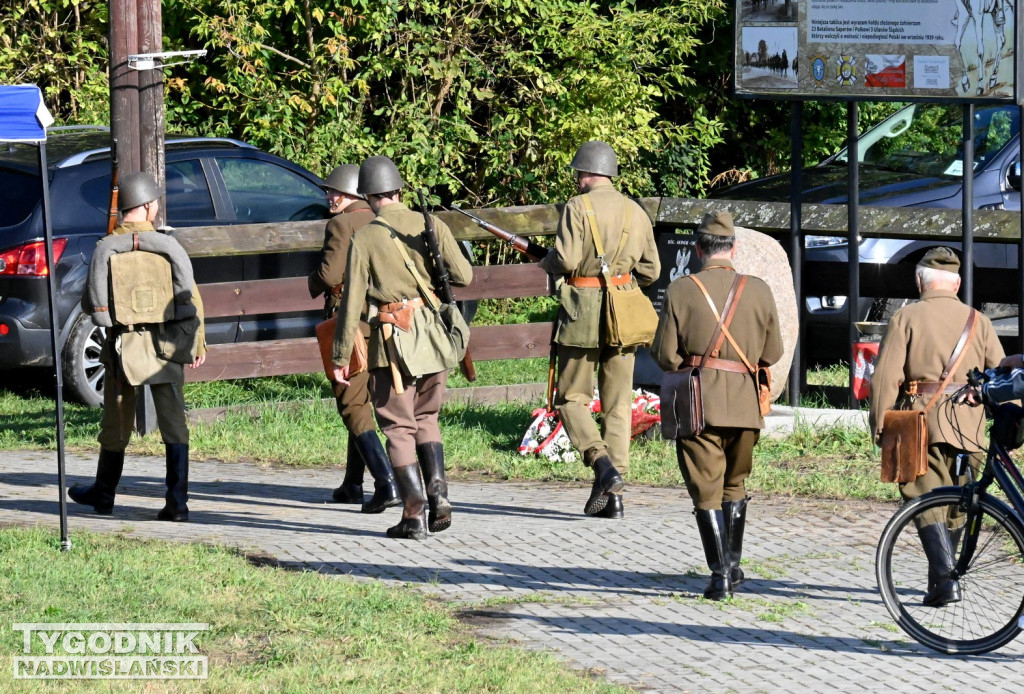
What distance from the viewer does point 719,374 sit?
6.50 metres

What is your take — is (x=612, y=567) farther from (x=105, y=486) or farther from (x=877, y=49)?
(x=877, y=49)

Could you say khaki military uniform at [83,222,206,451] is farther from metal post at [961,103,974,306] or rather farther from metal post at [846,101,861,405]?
metal post at [961,103,974,306]

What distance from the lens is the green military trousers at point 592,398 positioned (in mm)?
8234

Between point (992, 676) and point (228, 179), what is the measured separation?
7.76m

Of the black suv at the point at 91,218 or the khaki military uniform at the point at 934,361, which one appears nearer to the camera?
the khaki military uniform at the point at 934,361

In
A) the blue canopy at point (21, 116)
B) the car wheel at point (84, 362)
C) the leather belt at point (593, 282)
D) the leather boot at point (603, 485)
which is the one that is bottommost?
the leather boot at point (603, 485)

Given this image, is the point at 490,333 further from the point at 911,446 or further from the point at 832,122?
the point at 832,122

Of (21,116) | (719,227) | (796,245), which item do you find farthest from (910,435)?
(796,245)

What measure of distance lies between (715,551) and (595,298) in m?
2.00

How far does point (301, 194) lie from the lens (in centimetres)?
1217

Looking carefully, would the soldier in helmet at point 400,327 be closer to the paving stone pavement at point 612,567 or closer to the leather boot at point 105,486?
the paving stone pavement at point 612,567

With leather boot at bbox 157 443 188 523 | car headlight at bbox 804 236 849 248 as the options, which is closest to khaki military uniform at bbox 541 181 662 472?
leather boot at bbox 157 443 188 523

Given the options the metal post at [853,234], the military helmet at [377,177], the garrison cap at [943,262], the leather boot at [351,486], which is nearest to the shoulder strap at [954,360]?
the garrison cap at [943,262]

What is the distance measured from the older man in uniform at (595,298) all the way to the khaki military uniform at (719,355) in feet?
5.11
